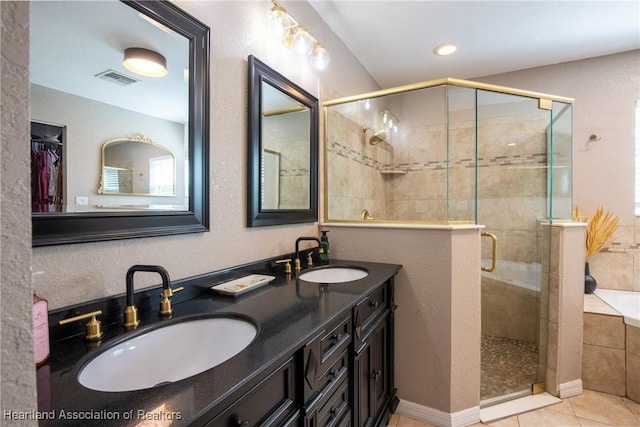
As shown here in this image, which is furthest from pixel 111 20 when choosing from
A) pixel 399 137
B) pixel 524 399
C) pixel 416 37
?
pixel 524 399

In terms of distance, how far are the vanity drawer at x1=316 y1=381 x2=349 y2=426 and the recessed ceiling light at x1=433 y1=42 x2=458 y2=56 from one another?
264 centimetres

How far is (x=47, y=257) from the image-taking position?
29.5 inches

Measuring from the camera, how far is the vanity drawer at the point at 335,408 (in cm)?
94

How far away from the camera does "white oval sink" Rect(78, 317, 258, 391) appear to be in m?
0.70

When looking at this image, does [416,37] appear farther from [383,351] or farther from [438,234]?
[383,351]

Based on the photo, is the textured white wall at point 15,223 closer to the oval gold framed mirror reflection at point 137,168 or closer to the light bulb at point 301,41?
the oval gold framed mirror reflection at point 137,168

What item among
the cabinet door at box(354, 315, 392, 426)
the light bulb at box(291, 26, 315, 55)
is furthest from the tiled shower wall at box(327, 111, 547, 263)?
the cabinet door at box(354, 315, 392, 426)

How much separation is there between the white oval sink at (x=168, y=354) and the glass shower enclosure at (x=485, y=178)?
1.26m

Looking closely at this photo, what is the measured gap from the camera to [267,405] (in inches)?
27.5

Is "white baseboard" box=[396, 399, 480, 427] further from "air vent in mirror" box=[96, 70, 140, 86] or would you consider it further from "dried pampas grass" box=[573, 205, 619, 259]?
"air vent in mirror" box=[96, 70, 140, 86]

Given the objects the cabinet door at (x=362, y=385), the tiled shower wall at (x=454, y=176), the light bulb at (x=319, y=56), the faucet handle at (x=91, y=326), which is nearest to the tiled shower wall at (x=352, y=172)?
the tiled shower wall at (x=454, y=176)

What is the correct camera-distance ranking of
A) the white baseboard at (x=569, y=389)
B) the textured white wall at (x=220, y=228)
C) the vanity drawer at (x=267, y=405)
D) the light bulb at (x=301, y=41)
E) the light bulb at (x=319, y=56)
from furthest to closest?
the white baseboard at (x=569, y=389) < the light bulb at (x=319, y=56) < the light bulb at (x=301, y=41) < the textured white wall at (x=220, y=228) < the vanity drawer at (x=267, y=405)

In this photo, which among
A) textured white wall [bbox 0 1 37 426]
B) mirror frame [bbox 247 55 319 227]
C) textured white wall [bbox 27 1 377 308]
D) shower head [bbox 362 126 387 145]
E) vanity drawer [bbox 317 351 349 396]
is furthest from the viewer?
shower head [bbox 362 126 387 145]

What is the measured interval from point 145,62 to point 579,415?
2896mm
